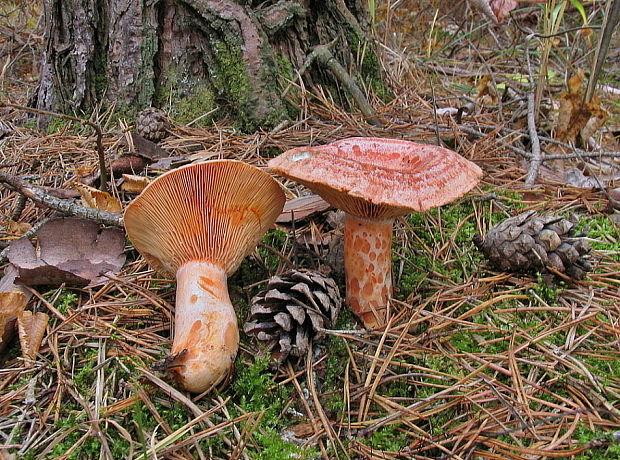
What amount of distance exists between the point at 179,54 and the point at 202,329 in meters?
2.18

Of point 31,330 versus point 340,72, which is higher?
point 340,72

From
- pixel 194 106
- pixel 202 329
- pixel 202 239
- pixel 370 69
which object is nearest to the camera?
pixel 202 329

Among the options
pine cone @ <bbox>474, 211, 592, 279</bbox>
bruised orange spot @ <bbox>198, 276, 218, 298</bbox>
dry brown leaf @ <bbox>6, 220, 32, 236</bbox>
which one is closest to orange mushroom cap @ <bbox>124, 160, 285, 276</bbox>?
bruised orange spot @ <bbox>198, 276, 218, 298</bbox>

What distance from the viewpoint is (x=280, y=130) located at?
10.6 feet

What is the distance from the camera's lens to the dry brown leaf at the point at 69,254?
7.39 feet

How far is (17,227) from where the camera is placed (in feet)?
8.40

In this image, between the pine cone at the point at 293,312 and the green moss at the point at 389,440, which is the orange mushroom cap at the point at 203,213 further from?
the green moss at the point at 389,440

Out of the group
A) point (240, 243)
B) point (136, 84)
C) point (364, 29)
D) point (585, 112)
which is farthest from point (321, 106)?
point (585, 112)

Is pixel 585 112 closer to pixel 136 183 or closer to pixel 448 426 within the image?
pixel 448 426

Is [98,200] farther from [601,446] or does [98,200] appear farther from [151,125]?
[601,446]

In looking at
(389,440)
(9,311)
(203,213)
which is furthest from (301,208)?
Result: (9,311)

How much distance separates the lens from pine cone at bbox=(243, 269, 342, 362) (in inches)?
76.5

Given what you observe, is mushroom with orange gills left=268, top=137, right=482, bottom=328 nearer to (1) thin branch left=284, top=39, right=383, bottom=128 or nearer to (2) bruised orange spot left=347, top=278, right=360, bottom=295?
(2) bruised orange spot left=347, top=278, right=360, bottom=295

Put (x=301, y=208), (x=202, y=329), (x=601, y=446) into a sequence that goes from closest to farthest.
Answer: (x=601, y=446)
(x=202, y=329)
(x=301, y=208)
